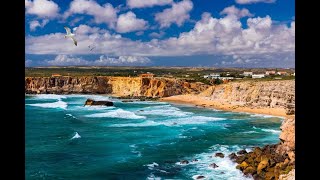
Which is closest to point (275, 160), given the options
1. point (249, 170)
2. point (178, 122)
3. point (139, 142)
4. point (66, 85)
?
point (249, 170)

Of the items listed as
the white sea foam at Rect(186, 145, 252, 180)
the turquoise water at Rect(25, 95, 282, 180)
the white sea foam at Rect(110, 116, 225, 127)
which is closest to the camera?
the white sea foam at Rect(186, 145, 252, 180)

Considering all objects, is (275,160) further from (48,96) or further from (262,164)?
(48,96)

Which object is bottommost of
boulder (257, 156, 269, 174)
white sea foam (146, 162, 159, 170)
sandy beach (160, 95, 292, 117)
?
white sea foam (146, 162, 159, 170)

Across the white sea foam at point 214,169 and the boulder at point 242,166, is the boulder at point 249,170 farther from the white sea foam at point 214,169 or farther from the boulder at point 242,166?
the boulder at point 242,166

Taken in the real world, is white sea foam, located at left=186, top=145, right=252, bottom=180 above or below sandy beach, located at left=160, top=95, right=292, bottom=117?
below

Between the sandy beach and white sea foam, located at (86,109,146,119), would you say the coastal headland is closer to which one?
the sandy beach

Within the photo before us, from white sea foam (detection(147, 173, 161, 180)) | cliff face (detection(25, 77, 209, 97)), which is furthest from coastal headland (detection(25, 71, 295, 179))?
white sea foam (detection(147, 173, 161, 180))

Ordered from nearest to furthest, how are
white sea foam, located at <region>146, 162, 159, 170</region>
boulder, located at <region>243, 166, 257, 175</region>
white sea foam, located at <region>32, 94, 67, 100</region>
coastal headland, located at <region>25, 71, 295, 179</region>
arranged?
coastal headland, located at <region>25, 71, 295, 179</region> < boulder, located at <region>243, 166, 257, 175</region> < white sea foam, located at <region>146, 162, 159, 170</region> < white sea foam, located at <region>32, 94, 67, 100</region>
